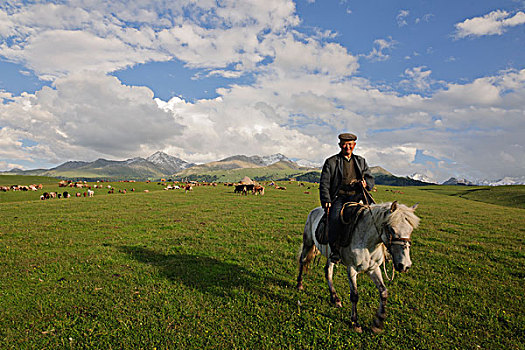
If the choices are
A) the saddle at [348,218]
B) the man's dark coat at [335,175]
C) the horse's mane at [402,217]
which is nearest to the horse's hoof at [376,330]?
the saddle at [348,218]

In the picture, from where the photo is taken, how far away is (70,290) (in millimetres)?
7980

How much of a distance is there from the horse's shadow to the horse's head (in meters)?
3.70

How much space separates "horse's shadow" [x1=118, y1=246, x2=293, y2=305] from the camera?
812 centimetres

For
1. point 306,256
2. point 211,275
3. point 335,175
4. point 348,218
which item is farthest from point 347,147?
point 211,275

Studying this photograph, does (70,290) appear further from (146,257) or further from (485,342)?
(485,342)

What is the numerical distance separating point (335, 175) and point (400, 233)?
233cm

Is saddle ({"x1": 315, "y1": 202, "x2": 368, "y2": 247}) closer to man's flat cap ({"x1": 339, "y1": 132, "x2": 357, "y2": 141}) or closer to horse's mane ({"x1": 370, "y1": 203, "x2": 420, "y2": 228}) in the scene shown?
horse's mane ({"x1": 370, "y1": 203, "x2": 420, "y2": 228})

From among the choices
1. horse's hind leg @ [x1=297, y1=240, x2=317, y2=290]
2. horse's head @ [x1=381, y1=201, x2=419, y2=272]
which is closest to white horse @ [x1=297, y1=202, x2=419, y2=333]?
horse's head @ [x1=381, y1=201, x2=419, y2=272]

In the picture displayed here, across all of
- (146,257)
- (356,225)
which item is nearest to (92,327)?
(146,257)

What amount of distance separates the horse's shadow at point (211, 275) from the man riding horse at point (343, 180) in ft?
9.92

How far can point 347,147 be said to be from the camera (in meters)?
6.97

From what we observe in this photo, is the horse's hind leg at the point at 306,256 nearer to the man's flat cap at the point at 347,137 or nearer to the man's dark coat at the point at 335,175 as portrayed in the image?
the man's dark coat at the point at 335,175

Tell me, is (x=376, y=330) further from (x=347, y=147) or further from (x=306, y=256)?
(x=347, y=147)

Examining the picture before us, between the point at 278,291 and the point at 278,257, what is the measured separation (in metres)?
3.19
